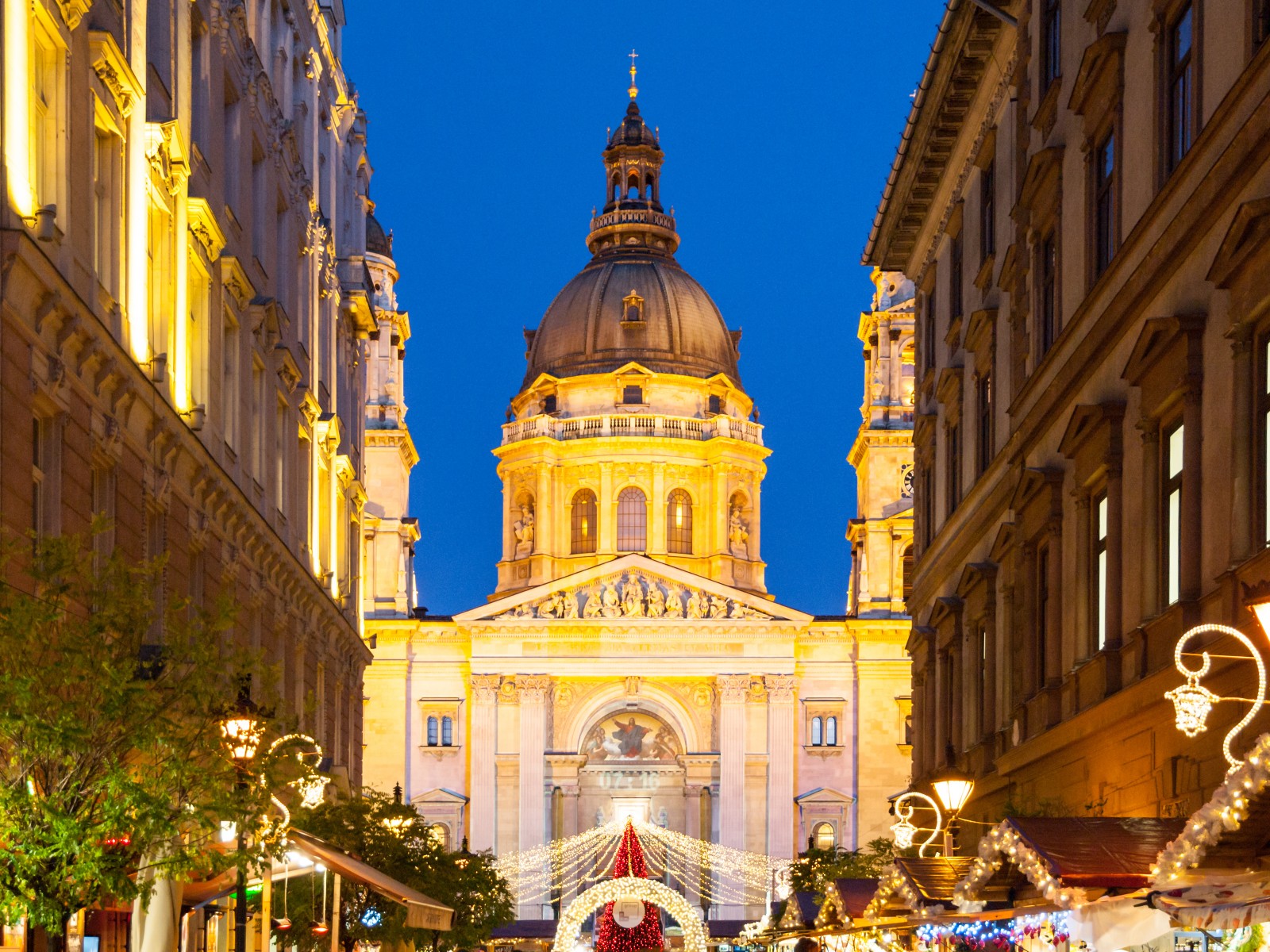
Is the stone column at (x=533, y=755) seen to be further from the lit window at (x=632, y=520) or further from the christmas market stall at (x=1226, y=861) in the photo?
the christmas market stall at (x=1226, y=861)

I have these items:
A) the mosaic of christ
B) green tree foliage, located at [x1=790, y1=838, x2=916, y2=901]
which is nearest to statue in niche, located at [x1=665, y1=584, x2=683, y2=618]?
the mosaic of christ

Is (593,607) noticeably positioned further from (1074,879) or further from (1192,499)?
(1074,879)

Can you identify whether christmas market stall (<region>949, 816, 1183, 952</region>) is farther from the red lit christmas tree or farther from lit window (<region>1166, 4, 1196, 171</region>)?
the red lit christmas tree

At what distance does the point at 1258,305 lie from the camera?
699 inches

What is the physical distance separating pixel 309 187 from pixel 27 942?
87.2 feet

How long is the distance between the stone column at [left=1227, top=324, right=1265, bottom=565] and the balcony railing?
96651 mm

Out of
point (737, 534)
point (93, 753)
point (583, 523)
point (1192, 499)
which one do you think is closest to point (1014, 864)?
point (1192, 499)

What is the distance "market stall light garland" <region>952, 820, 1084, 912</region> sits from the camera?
1534 centimetres

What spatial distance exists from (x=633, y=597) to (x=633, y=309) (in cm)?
2413

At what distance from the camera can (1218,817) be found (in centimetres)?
1284

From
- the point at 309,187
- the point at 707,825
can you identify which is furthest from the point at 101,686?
the point at 707,825

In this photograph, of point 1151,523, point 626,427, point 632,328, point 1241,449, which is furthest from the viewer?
point 632,328

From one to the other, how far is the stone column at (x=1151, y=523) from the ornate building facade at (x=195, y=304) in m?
8.92

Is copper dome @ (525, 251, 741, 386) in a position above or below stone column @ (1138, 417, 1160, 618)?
above
